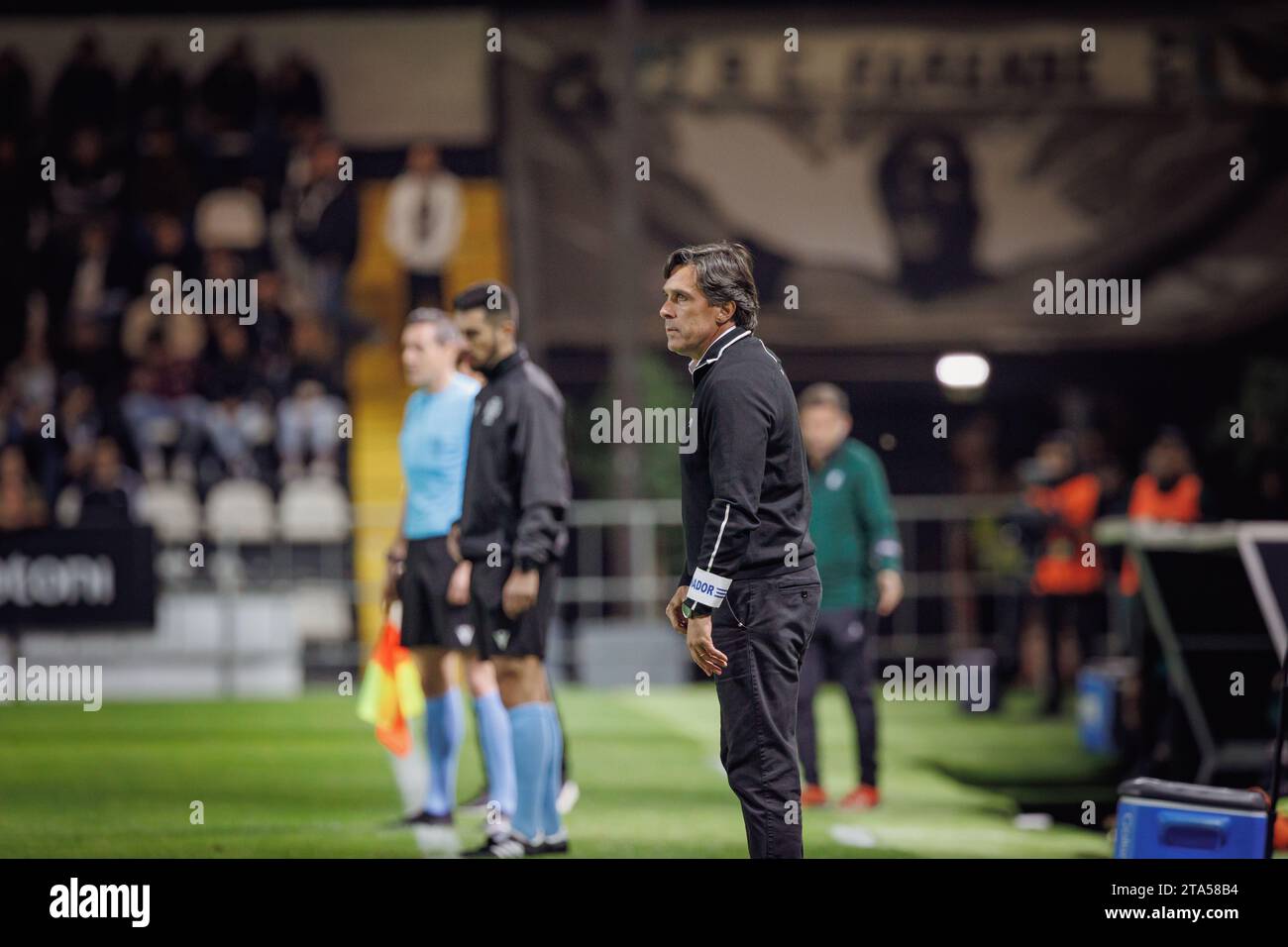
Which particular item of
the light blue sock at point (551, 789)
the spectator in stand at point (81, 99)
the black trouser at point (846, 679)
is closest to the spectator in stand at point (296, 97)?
the spectator in stand at point (81, 99)

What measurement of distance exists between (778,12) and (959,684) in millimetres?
9491

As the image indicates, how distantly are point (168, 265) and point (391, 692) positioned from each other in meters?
12.5

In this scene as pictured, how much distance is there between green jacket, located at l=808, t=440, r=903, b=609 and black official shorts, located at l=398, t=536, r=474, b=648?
2.56m

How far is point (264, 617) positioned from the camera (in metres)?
17.4

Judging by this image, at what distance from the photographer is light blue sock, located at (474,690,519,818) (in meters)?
9.22

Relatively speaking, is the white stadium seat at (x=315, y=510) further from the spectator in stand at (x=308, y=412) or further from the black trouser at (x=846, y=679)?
the black trouser at (x=846, y=679)

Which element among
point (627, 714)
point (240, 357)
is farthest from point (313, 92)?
point (627, 714)

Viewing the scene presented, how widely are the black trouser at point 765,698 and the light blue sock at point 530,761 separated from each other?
183 centimetres

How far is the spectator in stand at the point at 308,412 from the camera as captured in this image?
66.3ft

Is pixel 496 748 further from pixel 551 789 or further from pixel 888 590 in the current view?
pixel 888 590

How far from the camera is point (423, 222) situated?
72.9ft

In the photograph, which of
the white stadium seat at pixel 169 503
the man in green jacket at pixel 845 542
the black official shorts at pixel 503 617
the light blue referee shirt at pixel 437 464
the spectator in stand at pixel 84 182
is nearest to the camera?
the black official shorts at pixel 503 617
